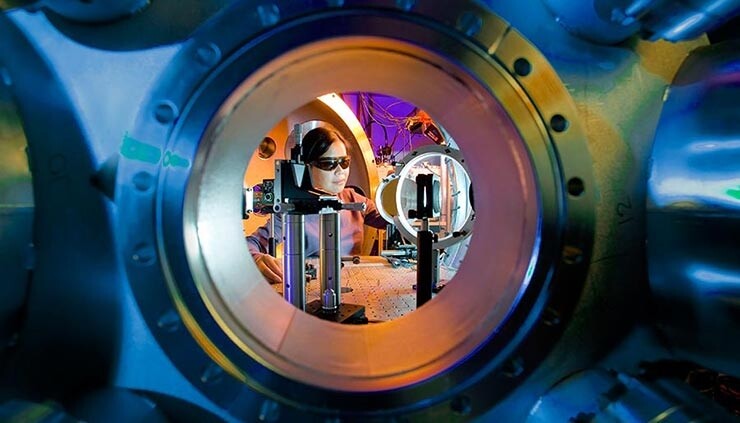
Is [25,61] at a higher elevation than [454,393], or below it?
higher

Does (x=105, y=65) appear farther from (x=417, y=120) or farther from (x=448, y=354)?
(x=417, y=120)

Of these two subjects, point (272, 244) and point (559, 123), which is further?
A: point (272, 244)

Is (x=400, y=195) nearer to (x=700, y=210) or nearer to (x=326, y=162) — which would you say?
(x=326, y=162)

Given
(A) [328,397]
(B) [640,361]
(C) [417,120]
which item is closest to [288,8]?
(A) [328,397]

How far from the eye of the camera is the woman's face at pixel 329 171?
180 centimetres

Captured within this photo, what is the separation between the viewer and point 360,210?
1.86 meters

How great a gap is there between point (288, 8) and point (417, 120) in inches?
139

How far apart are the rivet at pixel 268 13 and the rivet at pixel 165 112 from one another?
0.15 metres

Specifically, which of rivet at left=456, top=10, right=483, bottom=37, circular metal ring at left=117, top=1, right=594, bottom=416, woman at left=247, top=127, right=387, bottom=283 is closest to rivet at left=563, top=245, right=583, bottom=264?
circular metal ring at left=117, top=1, right=594, bottom=416

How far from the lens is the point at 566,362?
1.72 feet

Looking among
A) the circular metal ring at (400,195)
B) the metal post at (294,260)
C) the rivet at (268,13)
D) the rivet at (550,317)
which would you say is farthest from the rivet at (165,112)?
the circular metal ring at (400,195)

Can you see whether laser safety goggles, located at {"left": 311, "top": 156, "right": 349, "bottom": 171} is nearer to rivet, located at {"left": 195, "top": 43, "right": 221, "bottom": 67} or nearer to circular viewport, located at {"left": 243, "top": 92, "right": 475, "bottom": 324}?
circular viewport, located at {"left": 243, "top": 92, "right": 475, "bottom": 324}

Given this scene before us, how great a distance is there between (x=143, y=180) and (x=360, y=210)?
4.59ft

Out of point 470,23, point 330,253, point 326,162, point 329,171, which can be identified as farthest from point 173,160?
point 329,171
